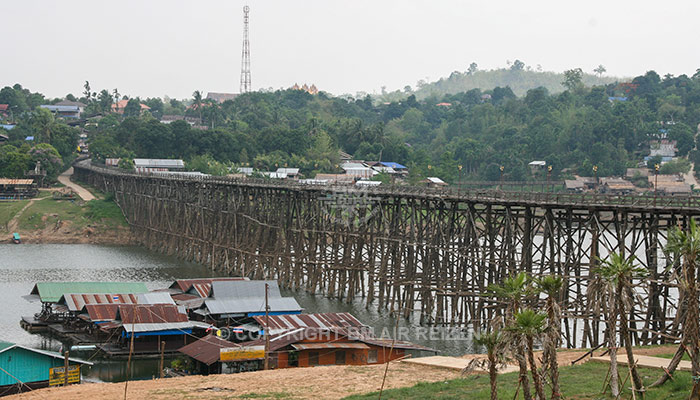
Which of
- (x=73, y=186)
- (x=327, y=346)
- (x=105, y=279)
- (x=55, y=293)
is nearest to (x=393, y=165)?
(x=73, y=186)

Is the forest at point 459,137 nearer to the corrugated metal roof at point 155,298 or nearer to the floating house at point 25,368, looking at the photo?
the corrugated metal roof at point 155,298

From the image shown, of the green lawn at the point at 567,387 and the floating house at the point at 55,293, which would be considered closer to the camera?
the green lawn at the point at 567,387

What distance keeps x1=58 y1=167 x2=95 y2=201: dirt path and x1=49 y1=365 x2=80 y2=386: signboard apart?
60735mm

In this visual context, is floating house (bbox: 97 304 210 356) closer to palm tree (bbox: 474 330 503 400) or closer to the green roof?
the green roof

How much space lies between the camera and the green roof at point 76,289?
4331cm

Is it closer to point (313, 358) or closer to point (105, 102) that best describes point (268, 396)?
point (313, 358)

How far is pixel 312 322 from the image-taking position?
3591cm

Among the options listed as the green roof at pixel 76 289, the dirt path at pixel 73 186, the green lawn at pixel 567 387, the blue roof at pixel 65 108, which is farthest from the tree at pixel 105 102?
the green lawn at pixel 567 387

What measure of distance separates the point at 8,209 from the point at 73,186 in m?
15.0

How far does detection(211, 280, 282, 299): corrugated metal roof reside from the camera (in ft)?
142

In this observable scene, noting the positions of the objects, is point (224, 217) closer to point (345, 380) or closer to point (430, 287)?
point (430, 287)

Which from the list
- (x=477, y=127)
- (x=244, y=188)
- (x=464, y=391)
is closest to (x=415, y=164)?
(x=477, y=127)

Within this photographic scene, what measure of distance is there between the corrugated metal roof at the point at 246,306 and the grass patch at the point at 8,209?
146ft

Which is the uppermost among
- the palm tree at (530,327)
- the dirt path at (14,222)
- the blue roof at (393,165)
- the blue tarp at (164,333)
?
the palm tree at (530,327)
